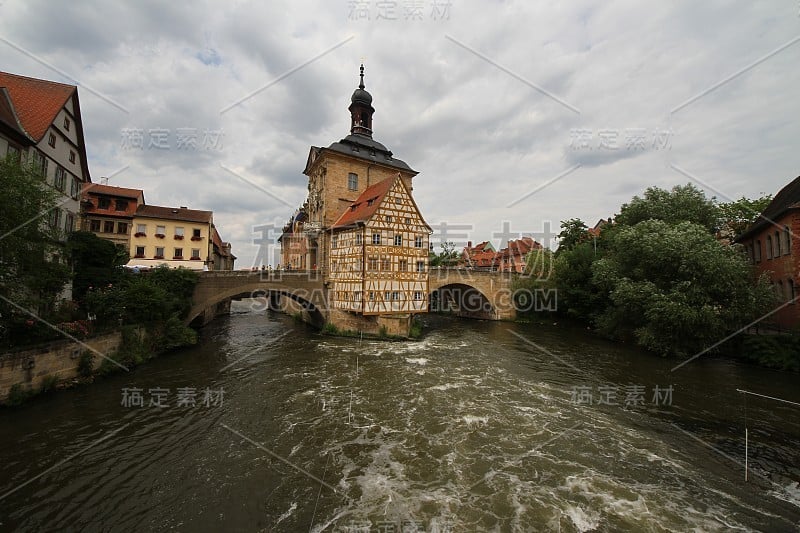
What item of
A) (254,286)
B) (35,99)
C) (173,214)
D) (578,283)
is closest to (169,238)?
(173,214)

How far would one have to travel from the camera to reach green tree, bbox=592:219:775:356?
15.2 m

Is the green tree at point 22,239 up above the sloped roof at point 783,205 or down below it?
below

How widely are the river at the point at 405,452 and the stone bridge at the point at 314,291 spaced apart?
6813 mm

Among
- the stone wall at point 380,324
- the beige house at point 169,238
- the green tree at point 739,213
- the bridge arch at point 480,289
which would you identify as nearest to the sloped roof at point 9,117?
the beige house at point 169,238

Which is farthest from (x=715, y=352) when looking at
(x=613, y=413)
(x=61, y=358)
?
(x=61, y=358)

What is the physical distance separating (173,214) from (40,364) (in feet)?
74.5

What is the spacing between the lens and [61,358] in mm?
10875

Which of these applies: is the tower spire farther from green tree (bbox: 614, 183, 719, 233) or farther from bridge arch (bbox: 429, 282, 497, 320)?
green tree (bbox: 614, 183, 719, 233)

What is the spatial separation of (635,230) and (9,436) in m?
26.4

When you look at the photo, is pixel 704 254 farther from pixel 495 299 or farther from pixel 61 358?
pixel 61 358

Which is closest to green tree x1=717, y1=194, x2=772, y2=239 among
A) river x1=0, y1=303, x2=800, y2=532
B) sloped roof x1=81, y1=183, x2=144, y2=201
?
river x1=0, y1=303, x2=800, y2=532

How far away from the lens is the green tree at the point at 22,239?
28.7 ft

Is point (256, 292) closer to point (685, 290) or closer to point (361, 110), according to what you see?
point (361, 110)

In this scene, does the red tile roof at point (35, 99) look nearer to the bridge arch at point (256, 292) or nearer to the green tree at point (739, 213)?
the bridge arch at point (256, 292)
